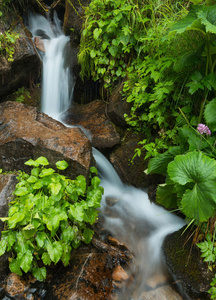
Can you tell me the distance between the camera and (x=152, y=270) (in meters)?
2.66

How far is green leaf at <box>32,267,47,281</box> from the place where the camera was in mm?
2324

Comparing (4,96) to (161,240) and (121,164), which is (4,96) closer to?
(121,164)

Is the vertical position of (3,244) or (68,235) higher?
(3,244)

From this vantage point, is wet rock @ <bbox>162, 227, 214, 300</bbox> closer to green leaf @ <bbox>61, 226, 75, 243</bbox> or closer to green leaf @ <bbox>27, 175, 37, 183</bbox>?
green leaf @ <bbox>61, 226, 75, 243</bbox>

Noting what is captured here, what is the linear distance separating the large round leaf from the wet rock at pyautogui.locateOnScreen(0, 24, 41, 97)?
3.83 m

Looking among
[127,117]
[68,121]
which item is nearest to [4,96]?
[68,121]

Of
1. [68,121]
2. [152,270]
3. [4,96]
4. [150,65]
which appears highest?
[150,65]

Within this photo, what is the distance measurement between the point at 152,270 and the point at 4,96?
4181 mm

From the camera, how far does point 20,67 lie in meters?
4.70

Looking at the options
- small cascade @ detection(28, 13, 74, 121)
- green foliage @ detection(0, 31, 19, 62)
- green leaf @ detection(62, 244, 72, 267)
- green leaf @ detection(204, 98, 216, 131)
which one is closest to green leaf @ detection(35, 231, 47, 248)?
green leaf @ detection(62, 244, 72, 267)

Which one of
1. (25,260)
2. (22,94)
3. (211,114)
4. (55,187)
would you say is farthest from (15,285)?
(22,94)

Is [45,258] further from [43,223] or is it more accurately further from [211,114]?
[211,114]

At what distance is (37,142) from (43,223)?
1194mm

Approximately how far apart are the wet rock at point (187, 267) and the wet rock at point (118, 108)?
213 centimetres
